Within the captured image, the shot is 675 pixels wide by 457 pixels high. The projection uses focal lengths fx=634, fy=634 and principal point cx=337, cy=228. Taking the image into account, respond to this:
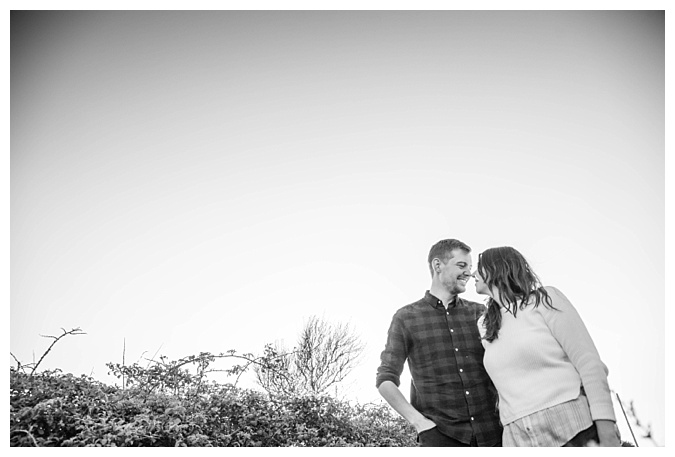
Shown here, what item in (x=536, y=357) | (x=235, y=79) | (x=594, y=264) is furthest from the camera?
(x=235, y=79)

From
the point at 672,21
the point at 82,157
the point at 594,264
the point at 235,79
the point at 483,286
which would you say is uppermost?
the point at 235,79

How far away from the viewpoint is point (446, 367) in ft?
9.23

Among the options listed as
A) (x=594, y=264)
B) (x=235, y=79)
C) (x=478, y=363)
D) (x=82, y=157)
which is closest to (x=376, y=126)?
(x=235, y=79)

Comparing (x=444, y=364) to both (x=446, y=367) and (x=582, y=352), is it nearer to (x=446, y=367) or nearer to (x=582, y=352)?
(x=446, y=367)

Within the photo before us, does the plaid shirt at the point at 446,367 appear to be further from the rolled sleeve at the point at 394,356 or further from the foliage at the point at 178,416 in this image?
the foliage at the point at 178,416

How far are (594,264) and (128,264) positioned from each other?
3290 millimetres

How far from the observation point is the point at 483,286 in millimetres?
2555

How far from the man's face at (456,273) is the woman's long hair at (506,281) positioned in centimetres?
41

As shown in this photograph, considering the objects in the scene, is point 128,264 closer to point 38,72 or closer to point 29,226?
point 29,226

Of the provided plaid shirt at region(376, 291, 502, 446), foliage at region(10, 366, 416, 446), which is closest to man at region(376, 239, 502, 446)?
plaid shirt at region(376, 291, 502, 446)

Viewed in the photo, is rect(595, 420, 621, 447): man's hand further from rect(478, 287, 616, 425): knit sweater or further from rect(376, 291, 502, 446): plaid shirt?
rect(376, 291, 502, 446): plaid shirt

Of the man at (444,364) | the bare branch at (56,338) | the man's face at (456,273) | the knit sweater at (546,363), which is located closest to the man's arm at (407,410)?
the man at (444,364)

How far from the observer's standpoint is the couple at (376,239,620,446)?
2246 millimetres

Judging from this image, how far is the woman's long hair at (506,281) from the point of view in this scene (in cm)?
244
